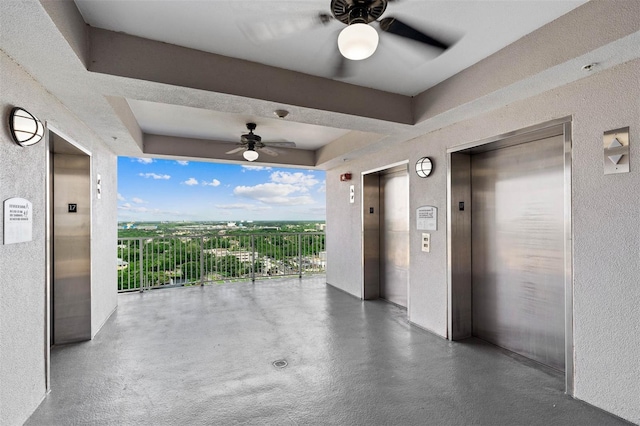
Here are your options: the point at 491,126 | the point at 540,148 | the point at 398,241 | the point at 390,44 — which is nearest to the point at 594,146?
the point at 540,148

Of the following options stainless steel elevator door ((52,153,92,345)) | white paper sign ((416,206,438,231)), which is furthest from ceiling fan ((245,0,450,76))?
stainless steel elevator door ((52,153,92,345))

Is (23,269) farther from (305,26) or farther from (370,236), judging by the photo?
(370,236)

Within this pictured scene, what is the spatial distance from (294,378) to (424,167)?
2.57 metres

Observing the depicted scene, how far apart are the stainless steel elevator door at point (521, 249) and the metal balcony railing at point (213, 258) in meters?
4.00

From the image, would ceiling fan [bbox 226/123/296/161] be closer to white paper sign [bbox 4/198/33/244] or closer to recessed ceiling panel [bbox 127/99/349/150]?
recessed ceiling panel [bbox 127/99/349/150]

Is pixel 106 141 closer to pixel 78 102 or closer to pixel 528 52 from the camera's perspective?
pixel 78 102

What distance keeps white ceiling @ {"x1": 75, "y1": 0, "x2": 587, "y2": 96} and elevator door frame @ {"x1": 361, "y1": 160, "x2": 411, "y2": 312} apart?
251 centimetres

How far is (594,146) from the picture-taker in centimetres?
206

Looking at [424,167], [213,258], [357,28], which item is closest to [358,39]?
[357,28]

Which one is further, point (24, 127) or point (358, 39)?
point (24, 127)

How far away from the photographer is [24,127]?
1905mm

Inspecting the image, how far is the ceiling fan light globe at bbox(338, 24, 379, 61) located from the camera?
4.77ft

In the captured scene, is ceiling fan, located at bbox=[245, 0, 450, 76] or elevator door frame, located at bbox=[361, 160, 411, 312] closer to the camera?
ceiling fan, located at bbox=[245, 0, 450, 76]

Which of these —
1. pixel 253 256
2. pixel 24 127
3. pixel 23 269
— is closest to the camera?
pixel 24 127
